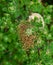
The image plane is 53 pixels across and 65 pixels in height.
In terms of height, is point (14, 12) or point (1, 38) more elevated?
point (14, 12)

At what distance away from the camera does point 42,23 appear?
5344mm

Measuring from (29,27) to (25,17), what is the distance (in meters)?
0.37

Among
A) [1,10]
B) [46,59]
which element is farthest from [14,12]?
[46,59]

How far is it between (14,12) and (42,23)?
67 centimetres

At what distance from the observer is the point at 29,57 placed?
4660mm

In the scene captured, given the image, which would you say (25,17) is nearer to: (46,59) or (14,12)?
(14,12)

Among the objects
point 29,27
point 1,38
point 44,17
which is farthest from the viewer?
point 44,17

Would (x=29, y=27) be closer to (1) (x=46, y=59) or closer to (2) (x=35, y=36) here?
(2) (x=35, y=36)

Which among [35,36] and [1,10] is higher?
[1,10]

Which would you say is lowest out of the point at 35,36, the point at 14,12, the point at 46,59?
the point at 46,59

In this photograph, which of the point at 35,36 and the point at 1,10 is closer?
the point at 35,36

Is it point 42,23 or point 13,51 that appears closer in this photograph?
point 13,51

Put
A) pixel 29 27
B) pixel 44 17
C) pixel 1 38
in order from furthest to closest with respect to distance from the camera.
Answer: pixel 44 17, pixel 29 27, pixel 1 38

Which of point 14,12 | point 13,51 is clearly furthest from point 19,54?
point 14,12
